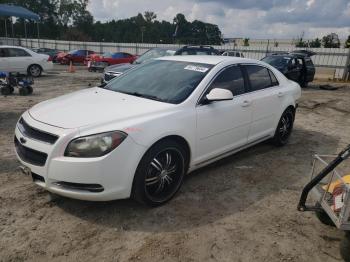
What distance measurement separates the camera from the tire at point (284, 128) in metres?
5.82

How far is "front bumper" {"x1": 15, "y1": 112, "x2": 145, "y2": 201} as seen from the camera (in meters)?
3.08

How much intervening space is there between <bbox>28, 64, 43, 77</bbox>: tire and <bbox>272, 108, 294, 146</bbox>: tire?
1332 centimetres

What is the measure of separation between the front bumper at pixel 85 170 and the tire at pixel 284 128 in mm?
3329

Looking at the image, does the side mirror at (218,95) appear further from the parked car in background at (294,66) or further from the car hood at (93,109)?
the parked car in background at (294,66)

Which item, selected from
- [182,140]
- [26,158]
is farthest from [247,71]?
[26,158]

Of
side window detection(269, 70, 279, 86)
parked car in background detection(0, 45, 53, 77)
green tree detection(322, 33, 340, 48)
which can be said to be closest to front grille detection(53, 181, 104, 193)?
side window detection(269, 70, 279, 86)

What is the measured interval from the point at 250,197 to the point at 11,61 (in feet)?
45.7

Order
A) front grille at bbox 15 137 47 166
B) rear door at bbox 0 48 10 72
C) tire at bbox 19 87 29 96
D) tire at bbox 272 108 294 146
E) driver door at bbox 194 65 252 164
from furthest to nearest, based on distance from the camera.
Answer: rear door at bbox 0 48 10 72 → tire at bbox 19 87 29 96 → tire at bbox 272 108 294 146 → driver door at bbox 194 65 252 164 → front grille at bbox 15 137 47 166

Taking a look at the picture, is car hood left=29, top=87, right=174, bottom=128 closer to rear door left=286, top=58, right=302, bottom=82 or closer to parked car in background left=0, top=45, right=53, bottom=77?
rear door left=286, top=58, right=302, bottom=82

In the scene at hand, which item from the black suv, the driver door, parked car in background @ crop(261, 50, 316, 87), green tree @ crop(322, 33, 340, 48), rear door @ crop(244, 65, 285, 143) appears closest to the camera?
the driver door

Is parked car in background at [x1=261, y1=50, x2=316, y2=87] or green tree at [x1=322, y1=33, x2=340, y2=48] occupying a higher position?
green tree at [x1=322, y1=33, x2=340, y2=48]

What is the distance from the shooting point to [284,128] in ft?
19.7

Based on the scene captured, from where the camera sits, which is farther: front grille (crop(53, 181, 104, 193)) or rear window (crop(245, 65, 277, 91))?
rear window (crop(245, 65, 277, 91))

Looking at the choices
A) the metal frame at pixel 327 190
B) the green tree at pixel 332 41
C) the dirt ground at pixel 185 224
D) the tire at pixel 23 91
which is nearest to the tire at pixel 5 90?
the tire at pixel 23 91
